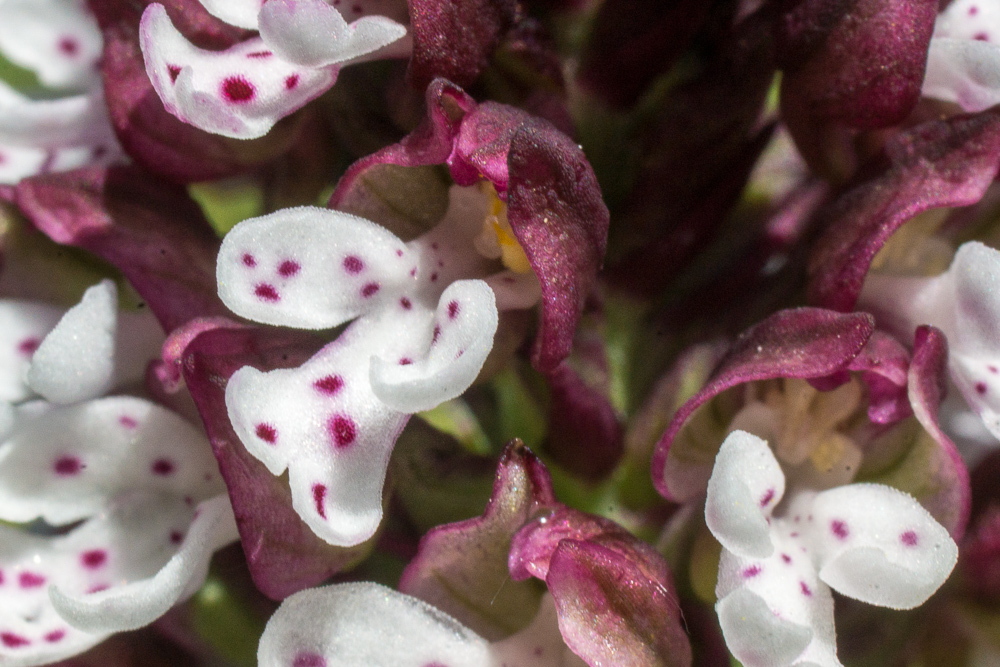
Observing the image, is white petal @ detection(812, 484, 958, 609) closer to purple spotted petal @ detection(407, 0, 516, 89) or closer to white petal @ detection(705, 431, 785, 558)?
white petal @ detection(705, 431, 785, 558)

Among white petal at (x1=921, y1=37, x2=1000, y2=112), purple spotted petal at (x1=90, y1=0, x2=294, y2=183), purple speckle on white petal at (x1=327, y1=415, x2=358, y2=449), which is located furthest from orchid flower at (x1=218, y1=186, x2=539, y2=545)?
white petal at (x1=921, y1=37, x2=1000, y2=112)

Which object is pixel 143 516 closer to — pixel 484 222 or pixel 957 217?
pixel 484 222

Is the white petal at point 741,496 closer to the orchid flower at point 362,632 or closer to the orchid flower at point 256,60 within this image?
the orchid flower at point 362,632

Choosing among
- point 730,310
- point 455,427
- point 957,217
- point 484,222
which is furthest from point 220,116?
point 957,217

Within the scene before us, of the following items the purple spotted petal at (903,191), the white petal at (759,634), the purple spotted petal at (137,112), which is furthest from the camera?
the purple spotted petal at (137,112)

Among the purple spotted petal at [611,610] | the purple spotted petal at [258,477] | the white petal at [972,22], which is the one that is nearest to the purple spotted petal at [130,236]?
the purple spotted petal at [258,477]

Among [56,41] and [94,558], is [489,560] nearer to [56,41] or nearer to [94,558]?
[94,558]
